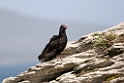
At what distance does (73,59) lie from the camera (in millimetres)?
12391

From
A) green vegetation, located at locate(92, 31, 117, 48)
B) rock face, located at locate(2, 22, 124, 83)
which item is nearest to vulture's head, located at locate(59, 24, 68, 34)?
rock face, located at locate(2, 22, 124, 83)

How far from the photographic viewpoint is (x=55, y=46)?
43.5 ft

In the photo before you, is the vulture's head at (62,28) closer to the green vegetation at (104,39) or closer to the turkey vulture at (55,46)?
the turkey vulture at (55,46)

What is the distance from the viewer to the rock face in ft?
33.3

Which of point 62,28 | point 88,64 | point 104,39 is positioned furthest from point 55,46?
point 88,64

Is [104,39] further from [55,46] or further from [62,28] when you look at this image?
[55,46]

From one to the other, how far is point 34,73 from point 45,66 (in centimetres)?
67

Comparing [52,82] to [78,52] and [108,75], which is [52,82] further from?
[108,75]

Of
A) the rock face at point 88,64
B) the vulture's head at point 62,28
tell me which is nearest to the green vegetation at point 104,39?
the rock face at point 88,64

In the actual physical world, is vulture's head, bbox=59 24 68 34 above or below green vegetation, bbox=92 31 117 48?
above

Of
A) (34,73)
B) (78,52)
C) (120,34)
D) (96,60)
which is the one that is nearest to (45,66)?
(34,73)

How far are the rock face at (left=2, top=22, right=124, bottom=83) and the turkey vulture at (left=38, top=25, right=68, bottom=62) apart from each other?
30cm

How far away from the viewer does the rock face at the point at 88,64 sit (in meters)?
10.1

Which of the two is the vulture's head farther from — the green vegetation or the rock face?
the green vegetation
